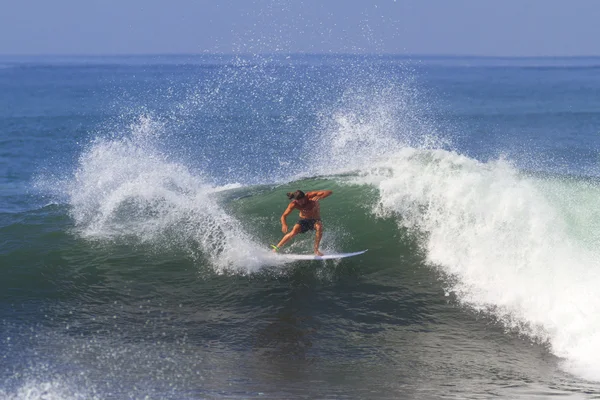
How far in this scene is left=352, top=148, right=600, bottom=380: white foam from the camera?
10.1m

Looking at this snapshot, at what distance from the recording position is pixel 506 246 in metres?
12.0

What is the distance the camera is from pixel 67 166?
26656 millimetres

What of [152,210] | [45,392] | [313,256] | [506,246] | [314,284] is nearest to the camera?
[45,392]

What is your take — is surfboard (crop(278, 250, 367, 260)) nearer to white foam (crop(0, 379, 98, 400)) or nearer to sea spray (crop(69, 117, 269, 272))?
sea spray (crop(69, 117, 269, 272))

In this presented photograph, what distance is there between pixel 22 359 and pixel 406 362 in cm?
510

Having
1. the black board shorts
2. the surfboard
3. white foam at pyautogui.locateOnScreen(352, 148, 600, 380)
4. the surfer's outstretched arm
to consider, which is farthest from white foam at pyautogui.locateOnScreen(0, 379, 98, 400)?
white foam at pyautogui.locateOnScreen(352, 148, 600, 380)

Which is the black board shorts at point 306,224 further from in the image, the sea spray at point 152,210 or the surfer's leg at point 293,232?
the sea spray at point 152,210

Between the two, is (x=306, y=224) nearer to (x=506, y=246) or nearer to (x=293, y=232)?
(x=293, y=232)

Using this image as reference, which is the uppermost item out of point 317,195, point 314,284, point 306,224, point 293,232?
point 317,195

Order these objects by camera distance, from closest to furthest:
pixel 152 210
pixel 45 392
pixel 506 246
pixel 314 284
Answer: pixel 45 392, pixel 314 284, pixel 506 246, pixel 152 210

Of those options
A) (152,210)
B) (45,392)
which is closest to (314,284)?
(152,210)

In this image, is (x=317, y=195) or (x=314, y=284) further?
(x=317, y=195)

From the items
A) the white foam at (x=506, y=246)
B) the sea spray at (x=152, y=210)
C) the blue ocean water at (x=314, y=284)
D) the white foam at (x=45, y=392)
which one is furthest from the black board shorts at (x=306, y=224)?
the white foam at (x=45, y=392)

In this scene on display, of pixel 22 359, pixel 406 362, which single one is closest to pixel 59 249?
pixel 22 359
